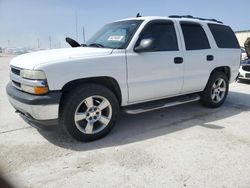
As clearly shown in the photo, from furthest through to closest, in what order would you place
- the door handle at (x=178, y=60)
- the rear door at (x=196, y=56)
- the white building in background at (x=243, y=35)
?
the white building in background at (x=243, y=35) < the rear door at (x=196, y=56) < the door handle at (x=178, y=60)

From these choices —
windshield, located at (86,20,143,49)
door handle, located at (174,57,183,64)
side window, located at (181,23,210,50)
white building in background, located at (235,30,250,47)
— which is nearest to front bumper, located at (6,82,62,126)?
windshield, located at (86,20,143,49)

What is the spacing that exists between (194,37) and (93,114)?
2620 millimetres

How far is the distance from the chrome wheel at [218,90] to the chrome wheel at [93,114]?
109 inches

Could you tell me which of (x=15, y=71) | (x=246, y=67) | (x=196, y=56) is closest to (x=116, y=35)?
(x=196, y=56)

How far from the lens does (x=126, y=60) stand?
366 cm

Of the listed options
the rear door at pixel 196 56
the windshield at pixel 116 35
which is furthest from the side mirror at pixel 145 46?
the rear door at pixel 196 56

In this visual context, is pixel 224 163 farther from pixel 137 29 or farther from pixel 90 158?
pixel 137 29

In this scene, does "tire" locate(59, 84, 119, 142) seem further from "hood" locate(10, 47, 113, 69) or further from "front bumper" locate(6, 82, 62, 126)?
"hood" locate(10, 47, 113, 69)

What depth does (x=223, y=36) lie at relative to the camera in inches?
211

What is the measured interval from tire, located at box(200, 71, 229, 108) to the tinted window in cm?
68

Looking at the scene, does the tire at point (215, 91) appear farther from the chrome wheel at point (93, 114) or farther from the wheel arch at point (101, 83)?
the chrome wheel at point (93, 114)

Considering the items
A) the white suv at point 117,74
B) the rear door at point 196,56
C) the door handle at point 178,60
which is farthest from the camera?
the rear door at point 196,56

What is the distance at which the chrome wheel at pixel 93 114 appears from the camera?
3452mm

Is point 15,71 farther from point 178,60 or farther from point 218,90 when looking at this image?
point 218,90
